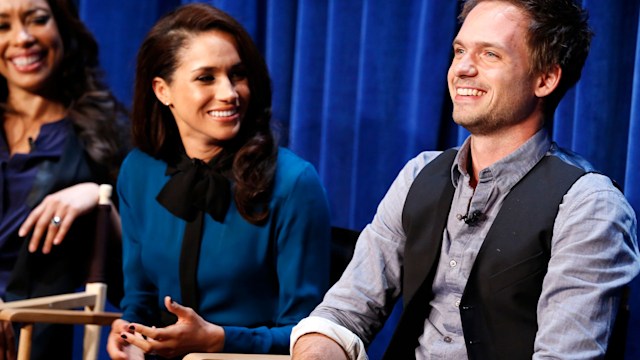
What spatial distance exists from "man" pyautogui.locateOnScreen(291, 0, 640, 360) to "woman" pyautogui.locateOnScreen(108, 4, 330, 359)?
27 cm

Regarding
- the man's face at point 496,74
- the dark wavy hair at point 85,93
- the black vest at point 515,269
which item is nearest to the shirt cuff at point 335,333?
the black vest at point 515,269

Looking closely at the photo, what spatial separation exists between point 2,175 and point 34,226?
0.20 m

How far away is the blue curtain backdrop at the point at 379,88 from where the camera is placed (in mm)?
2314

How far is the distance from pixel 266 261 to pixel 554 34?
883 mm

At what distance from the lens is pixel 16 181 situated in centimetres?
290

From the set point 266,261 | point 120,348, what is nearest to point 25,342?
point 120,348

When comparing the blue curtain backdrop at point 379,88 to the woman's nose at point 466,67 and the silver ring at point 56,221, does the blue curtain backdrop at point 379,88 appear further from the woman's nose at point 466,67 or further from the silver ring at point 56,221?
the silver ring at point 56,221

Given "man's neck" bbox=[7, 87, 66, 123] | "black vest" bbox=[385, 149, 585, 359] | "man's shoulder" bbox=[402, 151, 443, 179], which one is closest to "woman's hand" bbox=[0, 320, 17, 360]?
"man's neck" bbox=[7, 87, 66, 123]

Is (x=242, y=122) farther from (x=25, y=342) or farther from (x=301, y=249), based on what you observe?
(x=25, y=342)

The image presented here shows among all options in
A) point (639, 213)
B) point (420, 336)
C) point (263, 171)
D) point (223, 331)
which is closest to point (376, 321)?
point (420, 336)

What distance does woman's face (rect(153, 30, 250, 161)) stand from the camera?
2.41 metres

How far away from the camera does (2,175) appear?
2871 millimetres

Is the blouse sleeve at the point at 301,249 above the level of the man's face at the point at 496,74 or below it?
below

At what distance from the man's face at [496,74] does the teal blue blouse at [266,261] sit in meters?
0.54
